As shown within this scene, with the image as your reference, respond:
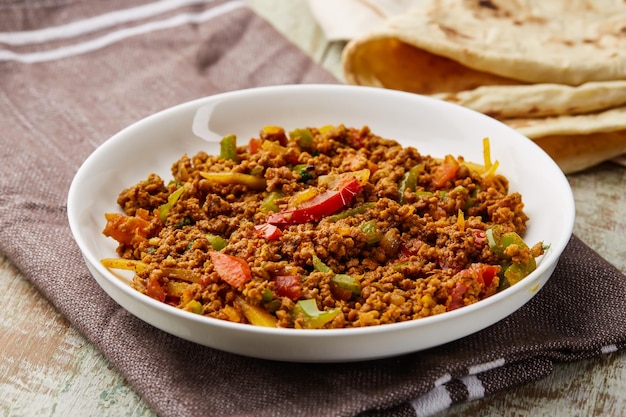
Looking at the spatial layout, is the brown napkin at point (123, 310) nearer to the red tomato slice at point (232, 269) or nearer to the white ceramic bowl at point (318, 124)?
the white ceramic bowl at point (318, 124)

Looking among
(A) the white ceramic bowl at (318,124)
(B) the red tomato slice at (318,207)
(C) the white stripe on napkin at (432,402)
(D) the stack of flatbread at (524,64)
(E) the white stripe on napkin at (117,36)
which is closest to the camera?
(A) the white ceramic bowl at (318,124)

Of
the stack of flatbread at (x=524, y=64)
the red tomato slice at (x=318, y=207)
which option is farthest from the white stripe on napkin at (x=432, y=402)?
the stack of flatbread at (x=524, y=64)

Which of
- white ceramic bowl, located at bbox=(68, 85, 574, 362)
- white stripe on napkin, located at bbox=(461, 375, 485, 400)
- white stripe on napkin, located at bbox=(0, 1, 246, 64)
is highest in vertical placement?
white ceramic bowl, located at bbox=(68, 85, 574, 362)

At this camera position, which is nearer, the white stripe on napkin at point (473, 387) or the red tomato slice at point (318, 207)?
the white stripe on napkin at point (473, 387)

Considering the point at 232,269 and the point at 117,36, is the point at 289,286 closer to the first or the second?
the point at 232,269

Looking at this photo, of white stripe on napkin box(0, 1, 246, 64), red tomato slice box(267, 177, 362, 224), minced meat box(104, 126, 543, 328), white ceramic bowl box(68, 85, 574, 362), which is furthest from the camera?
white stripe on napkin box(0, 1, 246, 64)

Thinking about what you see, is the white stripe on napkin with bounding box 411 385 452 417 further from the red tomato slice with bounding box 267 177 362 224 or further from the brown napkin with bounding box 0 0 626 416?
the red tomato slice with bounding box 267 177 362 224

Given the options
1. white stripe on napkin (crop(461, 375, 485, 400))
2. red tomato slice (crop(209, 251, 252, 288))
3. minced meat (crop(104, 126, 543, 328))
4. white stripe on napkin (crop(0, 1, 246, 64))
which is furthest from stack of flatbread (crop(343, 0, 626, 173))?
red tomato slice (crop(209, 251, 252, 288))
